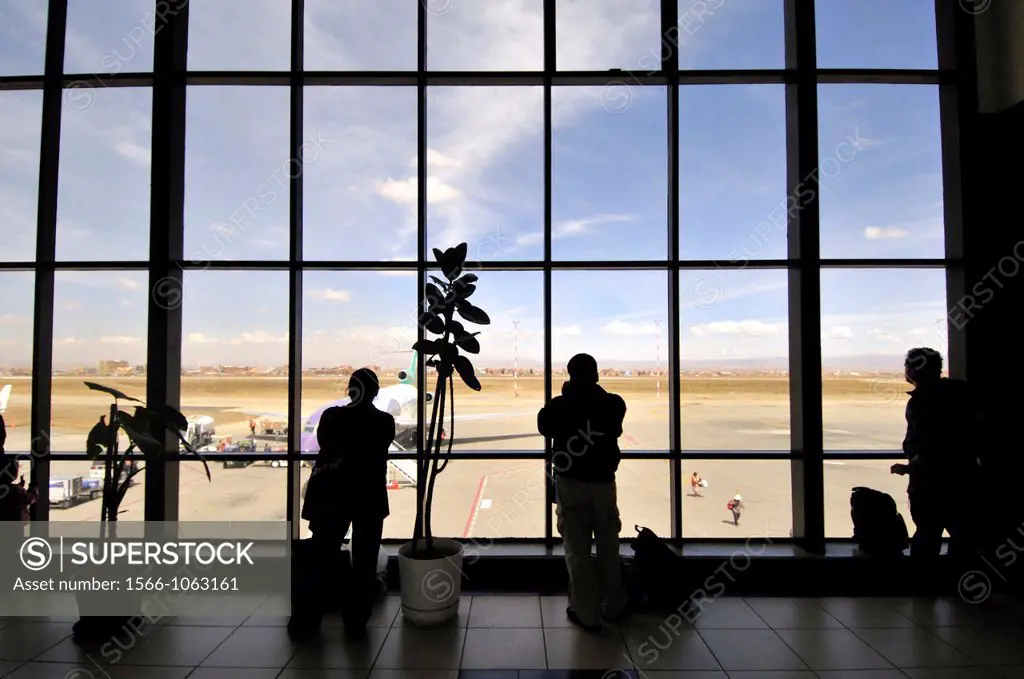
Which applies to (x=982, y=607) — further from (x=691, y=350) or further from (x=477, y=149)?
(x=477, y=149)

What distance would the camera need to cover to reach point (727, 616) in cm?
245

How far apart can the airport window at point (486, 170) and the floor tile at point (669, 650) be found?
7.53 feet

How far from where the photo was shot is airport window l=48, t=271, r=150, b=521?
3135 millimetres

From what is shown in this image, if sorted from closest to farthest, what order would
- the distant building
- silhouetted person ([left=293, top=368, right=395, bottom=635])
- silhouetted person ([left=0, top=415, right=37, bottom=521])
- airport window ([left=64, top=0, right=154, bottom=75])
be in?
silhouetted person ([left=293, top=368, right=395, bottom=635]) < silhouetted person ([left=0, top=415, right=37, bottom=521]) < airport window ([left=64, top=0, right=154, bottom=75]) < the distant building

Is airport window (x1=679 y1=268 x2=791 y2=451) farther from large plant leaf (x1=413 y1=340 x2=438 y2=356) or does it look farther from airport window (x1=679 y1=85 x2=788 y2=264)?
large plant leaf (x1=413 y1=340 x2=438 y2=356)

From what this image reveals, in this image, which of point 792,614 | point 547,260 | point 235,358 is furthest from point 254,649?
point 792,614

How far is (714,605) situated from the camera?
259 centimetres

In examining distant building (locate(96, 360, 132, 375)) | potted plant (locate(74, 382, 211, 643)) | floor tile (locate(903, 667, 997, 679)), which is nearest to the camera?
floor tile (locate(903, 667, 997, 679))

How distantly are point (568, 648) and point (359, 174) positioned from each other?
11.6 ft

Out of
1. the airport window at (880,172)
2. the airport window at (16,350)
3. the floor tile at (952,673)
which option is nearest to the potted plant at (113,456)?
the airport window at (16,350)

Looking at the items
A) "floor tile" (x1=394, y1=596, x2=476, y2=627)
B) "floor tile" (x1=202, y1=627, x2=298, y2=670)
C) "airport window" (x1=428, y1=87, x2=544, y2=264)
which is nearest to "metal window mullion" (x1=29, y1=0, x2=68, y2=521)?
"floor tile" (x1=202, y1=627, x2=298, y2=670)

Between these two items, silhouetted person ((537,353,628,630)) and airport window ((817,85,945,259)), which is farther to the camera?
airport window ((817,85,945,259))

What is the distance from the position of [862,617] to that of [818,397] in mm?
1274

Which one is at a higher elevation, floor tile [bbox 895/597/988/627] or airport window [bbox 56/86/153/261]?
airport window [bbox 56/86/153/261]
